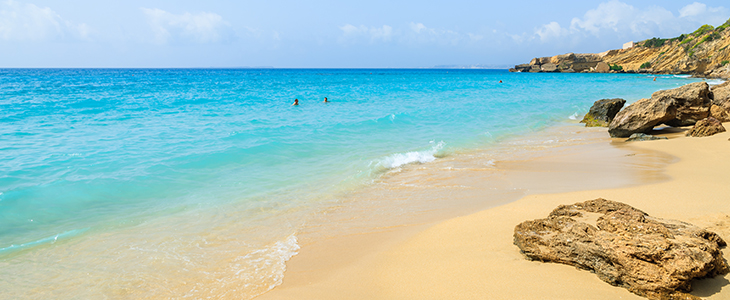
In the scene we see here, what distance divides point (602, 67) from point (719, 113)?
87924 millimetres

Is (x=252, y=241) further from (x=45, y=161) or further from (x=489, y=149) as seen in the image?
(x=489, y=149)

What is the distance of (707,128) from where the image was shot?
32.6 feet

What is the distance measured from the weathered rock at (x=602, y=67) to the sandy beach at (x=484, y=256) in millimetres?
93972

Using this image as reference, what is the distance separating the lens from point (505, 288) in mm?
3215

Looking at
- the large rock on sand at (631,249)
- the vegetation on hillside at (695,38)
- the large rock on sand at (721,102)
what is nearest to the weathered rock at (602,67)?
the vegetation on hillside at (695,38)

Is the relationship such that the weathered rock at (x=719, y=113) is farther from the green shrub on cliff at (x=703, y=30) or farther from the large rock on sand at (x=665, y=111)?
the green shrub on cliff at (x=703, y=30)

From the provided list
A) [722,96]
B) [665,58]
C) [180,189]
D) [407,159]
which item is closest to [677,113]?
[722,96]

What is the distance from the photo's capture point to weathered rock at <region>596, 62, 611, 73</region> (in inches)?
3361

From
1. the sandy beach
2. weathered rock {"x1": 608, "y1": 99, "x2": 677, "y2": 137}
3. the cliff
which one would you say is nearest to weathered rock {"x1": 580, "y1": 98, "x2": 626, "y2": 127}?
weathered rock {"x1": 608, "y1": 99, "x2": 677, "y2": 137}

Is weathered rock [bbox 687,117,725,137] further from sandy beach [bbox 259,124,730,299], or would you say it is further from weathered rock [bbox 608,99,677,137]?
sandy beach [bbox 259,124,730,299]

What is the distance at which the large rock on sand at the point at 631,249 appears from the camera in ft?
9.45

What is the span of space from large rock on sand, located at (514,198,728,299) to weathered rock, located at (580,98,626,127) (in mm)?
11688

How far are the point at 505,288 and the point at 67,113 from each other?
18.6 m

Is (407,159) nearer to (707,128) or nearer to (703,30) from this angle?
(707,128)
